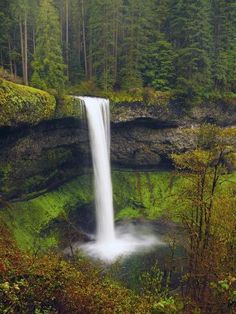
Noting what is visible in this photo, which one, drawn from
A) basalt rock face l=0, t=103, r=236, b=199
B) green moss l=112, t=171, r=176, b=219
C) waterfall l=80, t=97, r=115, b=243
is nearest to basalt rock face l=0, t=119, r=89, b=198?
basalt rock face l=0, t=103, r=236, b=199

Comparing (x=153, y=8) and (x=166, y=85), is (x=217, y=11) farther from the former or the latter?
(x=166, y=85)

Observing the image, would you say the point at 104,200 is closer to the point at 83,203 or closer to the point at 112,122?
the point at 83,203

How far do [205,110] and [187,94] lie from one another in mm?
2903

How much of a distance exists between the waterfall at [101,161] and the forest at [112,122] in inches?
4.0

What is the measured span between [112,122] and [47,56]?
8.64m

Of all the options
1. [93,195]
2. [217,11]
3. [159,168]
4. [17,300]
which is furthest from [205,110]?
[17,300]

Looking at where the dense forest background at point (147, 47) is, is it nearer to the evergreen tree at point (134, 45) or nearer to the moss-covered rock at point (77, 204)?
the evergreen tree at point (134, 45)

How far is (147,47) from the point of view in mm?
42469

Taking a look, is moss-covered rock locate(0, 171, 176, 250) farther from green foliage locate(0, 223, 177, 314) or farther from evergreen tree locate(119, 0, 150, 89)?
green foliage locate(0, 223, 177, 314)

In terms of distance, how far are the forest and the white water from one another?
103 mm

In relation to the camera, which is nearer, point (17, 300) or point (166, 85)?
point (17, 300)

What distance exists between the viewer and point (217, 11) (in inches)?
1773

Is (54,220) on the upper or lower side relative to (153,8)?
lower

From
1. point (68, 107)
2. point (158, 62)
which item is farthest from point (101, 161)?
point (158, 62)
